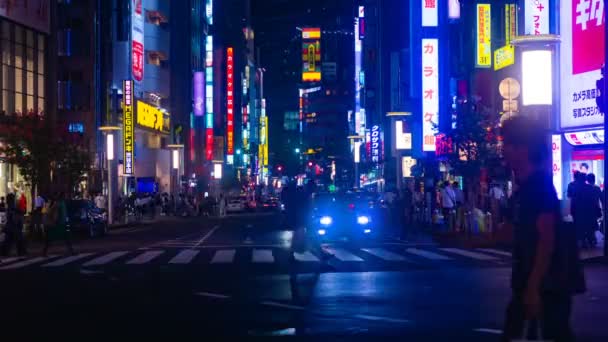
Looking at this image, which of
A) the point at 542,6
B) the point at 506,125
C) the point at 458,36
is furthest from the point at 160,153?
the point at 506,125

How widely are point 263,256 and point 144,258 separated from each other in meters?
2.94

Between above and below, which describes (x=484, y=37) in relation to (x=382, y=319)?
above

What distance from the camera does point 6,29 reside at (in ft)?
152

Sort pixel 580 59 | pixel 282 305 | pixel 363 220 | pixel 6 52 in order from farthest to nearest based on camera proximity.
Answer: pixel 6 52 < pixel 363 220 < pixel 580 59 < pixel 282 305

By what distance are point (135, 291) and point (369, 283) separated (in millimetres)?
3955

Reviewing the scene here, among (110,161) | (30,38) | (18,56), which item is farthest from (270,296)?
(110,161)

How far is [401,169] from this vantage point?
231 ft

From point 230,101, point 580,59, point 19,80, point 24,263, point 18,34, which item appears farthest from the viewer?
point 230,101

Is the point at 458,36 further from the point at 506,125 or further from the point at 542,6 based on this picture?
the point at 506,125

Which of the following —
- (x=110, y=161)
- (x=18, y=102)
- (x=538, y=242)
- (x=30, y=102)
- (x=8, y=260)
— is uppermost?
(x=30, y=102)

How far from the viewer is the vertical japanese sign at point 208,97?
10356 cm

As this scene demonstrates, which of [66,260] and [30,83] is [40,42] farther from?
[66,260]

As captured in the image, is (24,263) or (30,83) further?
(30,83)

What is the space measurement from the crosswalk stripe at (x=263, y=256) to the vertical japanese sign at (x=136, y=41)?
42.5 meters
